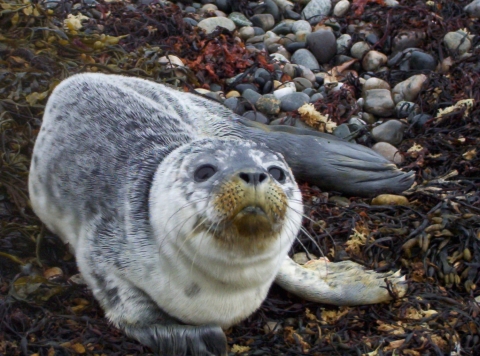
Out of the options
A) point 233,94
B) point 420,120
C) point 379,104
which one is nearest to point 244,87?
point 233,94

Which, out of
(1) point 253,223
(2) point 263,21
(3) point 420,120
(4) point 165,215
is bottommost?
(2) point 263,21

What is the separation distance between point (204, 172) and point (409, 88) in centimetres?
387

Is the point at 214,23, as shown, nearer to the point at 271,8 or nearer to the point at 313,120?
the point at 271,8

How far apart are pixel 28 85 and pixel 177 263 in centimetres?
281

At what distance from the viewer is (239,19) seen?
855 centimetres

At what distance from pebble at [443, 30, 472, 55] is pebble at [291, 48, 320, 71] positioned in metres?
1.27

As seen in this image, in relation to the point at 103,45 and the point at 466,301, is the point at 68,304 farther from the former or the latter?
the point at 103,45

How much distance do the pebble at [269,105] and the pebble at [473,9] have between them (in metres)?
2.69

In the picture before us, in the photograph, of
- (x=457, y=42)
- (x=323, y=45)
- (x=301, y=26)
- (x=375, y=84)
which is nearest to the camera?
(x=375, y=84)

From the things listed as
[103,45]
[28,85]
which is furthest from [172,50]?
[28,85]

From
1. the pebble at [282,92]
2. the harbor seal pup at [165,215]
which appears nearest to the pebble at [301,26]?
the pebble at [282,92]

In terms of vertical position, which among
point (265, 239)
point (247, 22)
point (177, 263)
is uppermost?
point (265, 239)

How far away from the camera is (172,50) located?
25.1ft

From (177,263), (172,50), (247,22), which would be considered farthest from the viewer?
(247,22)
